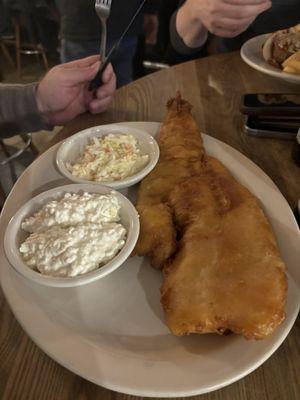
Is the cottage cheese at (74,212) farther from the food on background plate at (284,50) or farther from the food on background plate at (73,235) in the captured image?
the food on background plate at (284,50)

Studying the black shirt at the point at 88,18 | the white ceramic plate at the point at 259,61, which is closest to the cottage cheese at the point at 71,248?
the white ceramic plate at the point at 259,61

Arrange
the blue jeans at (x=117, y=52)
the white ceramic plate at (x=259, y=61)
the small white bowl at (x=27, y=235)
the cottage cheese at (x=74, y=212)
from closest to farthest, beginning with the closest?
the small white bowl at (x=27, y=235), the cottage cheese at (x=74, y=212), the white ceramic plate at (x=259, y=61), the blue jeans at (x=117, y=52)

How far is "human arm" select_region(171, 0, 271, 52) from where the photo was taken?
1.77 meters

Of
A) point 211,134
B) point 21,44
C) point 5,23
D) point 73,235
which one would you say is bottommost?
point 21,44

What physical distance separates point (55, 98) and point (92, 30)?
3.58 ft

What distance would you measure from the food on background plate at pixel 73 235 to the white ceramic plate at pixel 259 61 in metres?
1.02

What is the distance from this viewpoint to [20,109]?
1.67 m

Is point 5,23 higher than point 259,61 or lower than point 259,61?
lower

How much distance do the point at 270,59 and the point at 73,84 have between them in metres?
0.92

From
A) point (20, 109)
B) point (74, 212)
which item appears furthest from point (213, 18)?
point (74, 212)

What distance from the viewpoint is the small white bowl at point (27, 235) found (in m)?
0.91

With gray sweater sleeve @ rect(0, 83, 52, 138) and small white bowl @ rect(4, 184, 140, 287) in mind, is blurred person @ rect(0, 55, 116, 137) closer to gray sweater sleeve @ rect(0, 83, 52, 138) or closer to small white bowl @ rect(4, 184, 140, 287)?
gray sweater sleeve @ rect(0, 83, 52, 138)

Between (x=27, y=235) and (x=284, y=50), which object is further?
(x=284, y=50)

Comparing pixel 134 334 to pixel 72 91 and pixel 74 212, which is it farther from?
pixel 72 91
